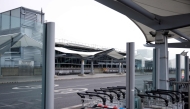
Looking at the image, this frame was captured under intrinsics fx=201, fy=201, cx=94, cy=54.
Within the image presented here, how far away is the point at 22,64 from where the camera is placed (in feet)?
11.6

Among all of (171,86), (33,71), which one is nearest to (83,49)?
(171,86)

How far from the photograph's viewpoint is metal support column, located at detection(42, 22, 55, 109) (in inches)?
135

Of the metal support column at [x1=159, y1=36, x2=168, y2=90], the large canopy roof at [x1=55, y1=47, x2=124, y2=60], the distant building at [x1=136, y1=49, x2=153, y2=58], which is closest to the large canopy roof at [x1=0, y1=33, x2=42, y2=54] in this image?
the distant building at [x1=136, y1=49, x2=153, y2=58]

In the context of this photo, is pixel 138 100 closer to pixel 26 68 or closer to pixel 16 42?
pixel 26 68

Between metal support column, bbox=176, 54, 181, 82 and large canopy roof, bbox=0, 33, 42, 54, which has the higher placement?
large canopy roof, bbox=0, 33, 42, 54

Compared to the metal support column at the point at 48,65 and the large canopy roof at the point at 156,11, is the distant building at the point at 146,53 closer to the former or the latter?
the large canopy roof at the point at 156,11

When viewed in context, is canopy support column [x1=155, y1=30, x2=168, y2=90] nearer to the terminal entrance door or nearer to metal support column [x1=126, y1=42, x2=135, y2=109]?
metal support column [x1=126, y1=42, x2=135, y2=109]

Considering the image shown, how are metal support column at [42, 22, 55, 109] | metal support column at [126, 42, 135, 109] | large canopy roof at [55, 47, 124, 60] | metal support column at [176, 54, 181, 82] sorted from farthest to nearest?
large canopy roof at [55, 47, 124, 60]
metal support column at [176, 54, 181, 82]
metal support column at [126, 42, 135, 109]
metal support column at [42, 22, 55, 109]

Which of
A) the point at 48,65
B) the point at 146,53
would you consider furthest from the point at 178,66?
the point at 48,65

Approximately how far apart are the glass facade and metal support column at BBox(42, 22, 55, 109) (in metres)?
0.14

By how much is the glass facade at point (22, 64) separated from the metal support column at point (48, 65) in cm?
14

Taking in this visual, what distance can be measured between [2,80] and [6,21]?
1.05 metres

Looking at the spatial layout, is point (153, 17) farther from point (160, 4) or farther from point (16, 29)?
point (16, 29)

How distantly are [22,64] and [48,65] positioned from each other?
1.63 feet
